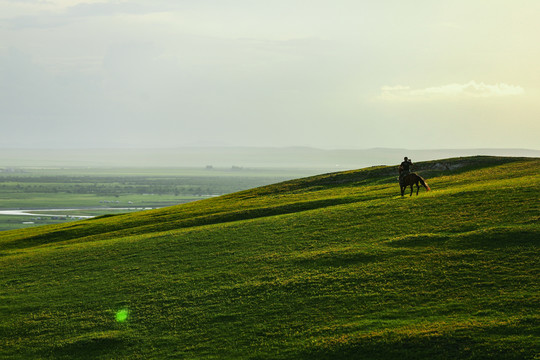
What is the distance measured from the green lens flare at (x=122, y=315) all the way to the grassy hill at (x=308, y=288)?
101mm

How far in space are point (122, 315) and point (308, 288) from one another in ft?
30.2

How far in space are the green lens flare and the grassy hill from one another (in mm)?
101

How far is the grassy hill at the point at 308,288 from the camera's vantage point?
19750mm

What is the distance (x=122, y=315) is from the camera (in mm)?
25484

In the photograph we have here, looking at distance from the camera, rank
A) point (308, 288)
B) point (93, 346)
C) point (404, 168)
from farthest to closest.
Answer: point (404, 168) < point (308, 288) < point (93, 346)

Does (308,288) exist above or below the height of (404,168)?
below

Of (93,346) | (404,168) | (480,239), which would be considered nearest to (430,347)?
(480,239)

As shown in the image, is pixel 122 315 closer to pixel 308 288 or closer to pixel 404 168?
pixel 308 288

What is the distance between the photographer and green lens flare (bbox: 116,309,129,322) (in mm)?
25047

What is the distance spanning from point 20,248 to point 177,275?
98.8ft

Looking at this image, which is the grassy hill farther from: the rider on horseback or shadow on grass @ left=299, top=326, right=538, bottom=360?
the rider on horseback

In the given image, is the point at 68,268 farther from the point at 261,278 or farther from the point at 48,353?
the point at 261,278

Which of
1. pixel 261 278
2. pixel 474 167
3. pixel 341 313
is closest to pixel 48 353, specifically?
pixel 261 278

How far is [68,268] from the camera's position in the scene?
3581cm
